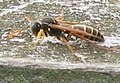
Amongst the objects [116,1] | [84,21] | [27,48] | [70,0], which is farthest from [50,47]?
[116,1]

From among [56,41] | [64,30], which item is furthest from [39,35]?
[64,30]

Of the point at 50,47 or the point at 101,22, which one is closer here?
the point at 50,47

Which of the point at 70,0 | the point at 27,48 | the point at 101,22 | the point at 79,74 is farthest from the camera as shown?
the point at 70,0

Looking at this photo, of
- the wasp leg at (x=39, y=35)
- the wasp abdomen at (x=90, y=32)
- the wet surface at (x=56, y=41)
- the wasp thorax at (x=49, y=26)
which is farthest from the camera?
the wasp thorax at (x=49, y=26)

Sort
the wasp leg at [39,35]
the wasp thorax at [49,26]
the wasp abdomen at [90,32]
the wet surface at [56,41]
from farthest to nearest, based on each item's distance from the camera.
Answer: the wasp thorax at [49,26] < the wasp abdomen at [90,32] < the wasp leg at [39,35] < the wet surface at [56,41]

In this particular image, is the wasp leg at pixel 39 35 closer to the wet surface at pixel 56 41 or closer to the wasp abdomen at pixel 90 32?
the wet surface at pixel 56 41

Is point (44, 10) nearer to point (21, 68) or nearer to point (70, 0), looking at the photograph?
point (70, 0)

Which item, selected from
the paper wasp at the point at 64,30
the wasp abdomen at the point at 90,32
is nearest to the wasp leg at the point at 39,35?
the paper wasp at the point at 64,30
